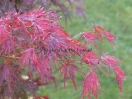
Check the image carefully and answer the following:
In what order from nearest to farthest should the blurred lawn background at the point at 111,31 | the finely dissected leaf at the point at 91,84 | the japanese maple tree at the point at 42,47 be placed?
the japanese maple tree at the point at 42,47
the finely dissected leaf at the point at 91,84
the blurred lawn background at the point at 111,31

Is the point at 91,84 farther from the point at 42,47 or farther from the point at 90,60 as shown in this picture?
the point at 42,47

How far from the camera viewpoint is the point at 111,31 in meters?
4.30

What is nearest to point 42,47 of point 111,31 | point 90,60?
point 90,60

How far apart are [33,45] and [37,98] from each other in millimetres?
706

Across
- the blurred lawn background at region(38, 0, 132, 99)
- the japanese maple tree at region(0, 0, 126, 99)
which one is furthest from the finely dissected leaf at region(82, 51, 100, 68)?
the blurred lawn background at region(38, 0, 132, 99)

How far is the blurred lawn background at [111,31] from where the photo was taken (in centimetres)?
345

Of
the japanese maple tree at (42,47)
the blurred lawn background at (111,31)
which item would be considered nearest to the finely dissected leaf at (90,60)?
the japanese maple tree at (42,47)

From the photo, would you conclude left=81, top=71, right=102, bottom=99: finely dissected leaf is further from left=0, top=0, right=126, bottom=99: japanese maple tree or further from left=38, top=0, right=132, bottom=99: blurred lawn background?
left=38, top=0, right=132, bottom=99: blurred lawn background

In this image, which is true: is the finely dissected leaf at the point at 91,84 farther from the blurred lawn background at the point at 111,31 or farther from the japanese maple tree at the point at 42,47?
the blurred lawn background at the point at 111,31

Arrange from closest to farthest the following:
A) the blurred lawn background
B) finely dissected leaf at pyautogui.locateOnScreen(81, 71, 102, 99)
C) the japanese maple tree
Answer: the japanese maple tree < finely dissected leaf at pyautogui.locateOnScreen(81, 71, 102, 99) < the blurred lawn background

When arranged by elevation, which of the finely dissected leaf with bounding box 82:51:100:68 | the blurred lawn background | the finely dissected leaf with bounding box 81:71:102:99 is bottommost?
the blurred lawn background

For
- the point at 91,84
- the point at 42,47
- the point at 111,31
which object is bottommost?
the point at 111,31

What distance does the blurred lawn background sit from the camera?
3.45 metres

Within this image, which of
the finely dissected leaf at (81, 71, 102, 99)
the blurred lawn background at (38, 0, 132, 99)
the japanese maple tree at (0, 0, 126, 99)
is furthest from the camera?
the blurred lawn background at (38, 0, 132, 99)
